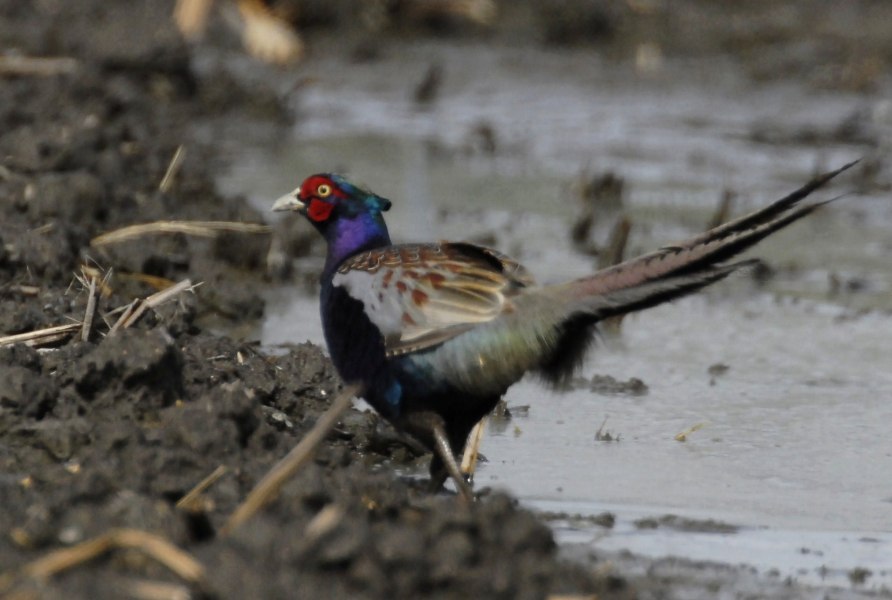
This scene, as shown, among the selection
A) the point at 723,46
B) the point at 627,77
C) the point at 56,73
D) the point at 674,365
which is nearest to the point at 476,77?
the point at 627,77

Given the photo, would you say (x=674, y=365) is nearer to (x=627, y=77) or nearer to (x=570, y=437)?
(x=570, y=437)

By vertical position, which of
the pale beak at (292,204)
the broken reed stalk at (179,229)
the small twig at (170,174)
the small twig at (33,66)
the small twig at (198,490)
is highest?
the small twig at (33,66)

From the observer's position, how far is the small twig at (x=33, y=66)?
34.4 feet

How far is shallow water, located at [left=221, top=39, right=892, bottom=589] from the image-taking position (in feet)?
17.0

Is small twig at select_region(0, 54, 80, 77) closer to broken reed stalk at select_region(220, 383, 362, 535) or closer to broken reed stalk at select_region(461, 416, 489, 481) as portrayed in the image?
broken reed stalk at select_region(461, 416, 489, 481)

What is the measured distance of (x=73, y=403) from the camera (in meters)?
5.07

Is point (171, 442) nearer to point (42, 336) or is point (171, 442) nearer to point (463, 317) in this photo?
point (463, 317)

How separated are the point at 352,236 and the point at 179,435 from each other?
1.20 meters

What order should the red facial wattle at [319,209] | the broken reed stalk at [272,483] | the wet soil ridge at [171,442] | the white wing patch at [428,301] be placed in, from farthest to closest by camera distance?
the red facial wattle at [319,209]
the white wing patch at [428,301]
the broken reed stalk at [272,483]
the wet soil ridge at [171,442]

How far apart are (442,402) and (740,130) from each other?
24.1ft

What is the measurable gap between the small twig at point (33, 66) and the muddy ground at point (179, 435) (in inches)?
38.7

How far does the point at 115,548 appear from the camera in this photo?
3641mm

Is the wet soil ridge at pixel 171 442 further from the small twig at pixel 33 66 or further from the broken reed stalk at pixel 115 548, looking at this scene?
the small twig at pixel 33 66

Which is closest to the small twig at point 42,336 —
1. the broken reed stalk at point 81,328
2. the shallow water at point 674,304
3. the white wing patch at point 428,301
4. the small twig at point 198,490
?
the broken reed stalk at point 81,328
